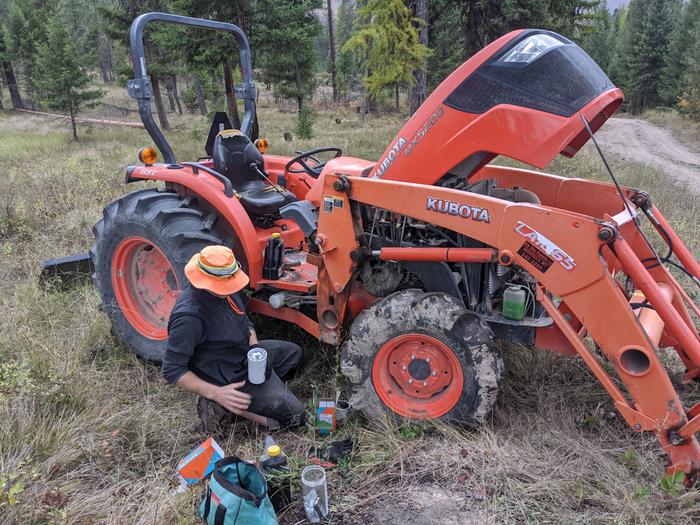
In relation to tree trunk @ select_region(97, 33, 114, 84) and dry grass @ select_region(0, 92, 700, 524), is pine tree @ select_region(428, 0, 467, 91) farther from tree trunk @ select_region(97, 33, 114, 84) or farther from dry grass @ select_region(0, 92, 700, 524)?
tree trunk @ select_region(97, 33, 114, 84)

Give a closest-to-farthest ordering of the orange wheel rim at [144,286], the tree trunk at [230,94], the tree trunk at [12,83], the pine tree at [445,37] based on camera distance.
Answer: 1. the orange wheel rim at [144,286]
2. the tree trunk at [230,94]
3. the pine tree at [445,37]
4. the tree trunk at [12,83]

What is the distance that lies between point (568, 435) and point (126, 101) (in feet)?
142

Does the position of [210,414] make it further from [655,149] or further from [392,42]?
[655,149]

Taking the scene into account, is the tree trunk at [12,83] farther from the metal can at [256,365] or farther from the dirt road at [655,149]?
the metal can at [256,365]

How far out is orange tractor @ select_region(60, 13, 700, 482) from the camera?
107 inches

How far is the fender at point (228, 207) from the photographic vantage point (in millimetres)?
3941

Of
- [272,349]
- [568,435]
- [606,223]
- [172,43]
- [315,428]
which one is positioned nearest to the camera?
[606,223]

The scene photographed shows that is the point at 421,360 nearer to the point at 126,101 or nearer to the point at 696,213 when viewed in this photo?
the point at 696,213

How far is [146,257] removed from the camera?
4535 millimetres

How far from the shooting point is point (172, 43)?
14570mm

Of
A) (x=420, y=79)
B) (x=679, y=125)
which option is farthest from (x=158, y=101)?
(x=679, y=125)

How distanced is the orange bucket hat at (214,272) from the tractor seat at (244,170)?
130 centimetres

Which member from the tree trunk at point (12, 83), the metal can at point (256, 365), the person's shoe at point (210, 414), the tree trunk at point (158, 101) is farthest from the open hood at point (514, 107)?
the tree trunk at point (12, 83)

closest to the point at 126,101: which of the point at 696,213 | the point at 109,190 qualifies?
the point at 109,190
